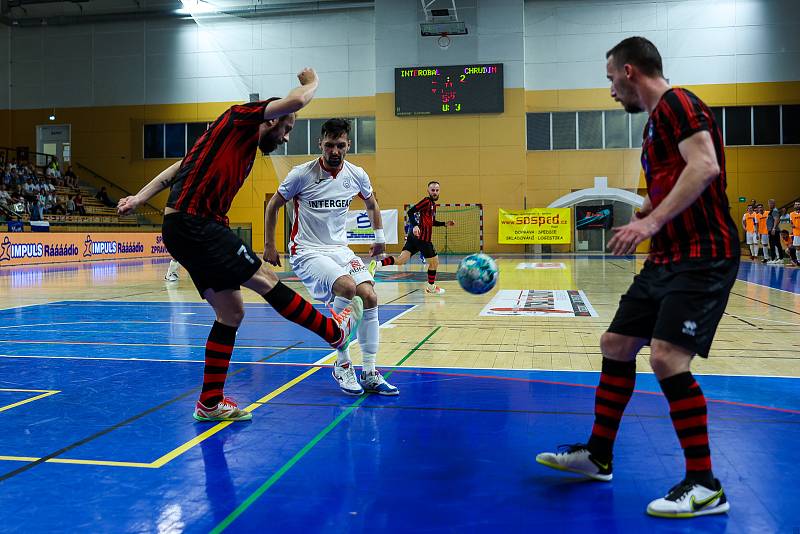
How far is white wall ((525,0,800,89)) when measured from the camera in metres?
29.0

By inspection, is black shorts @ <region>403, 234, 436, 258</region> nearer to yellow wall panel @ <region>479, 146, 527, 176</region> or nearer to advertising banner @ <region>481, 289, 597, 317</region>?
advertising banner @ <region>481, 289, 597, 317</region>

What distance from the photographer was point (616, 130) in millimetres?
30656

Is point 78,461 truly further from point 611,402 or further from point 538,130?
point 538,130

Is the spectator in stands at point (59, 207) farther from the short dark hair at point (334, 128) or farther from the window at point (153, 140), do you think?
the short dark hair at point (334, 128)

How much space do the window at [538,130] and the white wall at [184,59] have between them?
7849mm

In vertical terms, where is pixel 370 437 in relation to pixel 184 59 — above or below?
below

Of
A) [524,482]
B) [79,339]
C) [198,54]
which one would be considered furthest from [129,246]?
[524,482]

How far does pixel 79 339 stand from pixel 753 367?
22.1 ft

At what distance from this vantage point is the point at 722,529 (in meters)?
2.56

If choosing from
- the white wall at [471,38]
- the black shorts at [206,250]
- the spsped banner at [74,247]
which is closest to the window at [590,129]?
the white wall at [471,38]

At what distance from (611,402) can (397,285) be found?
37.2ft

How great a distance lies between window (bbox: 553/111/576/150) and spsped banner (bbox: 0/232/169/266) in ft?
61.8

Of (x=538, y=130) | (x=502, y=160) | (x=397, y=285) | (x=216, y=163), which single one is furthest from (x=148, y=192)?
(x=538, y=130)

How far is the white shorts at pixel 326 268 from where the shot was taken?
4977 mm
